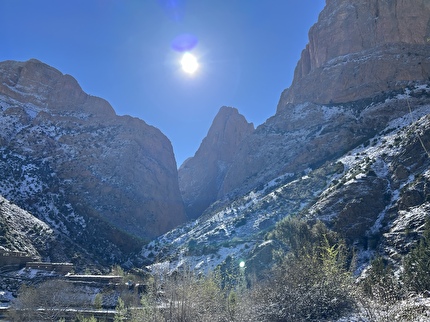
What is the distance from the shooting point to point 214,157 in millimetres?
151500

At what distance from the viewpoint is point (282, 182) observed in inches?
2761

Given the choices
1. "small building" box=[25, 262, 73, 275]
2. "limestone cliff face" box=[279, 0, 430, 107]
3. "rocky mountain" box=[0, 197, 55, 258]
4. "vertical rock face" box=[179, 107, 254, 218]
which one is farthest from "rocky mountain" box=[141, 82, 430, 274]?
"vertical rock face" box=[179, 107, 254, 218]

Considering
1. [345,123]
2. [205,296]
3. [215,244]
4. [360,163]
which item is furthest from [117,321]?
[345,123]

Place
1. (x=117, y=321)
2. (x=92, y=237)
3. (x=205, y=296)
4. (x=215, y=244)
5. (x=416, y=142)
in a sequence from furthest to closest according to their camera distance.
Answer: (x=92, y=237)
(x=215, y=244)
(x=416, y=142)
(x=117, y=321)
(x=205, y=296)

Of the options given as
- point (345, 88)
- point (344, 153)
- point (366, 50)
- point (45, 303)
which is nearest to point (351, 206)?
point (45, 303)

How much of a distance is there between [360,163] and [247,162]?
48.2 meters

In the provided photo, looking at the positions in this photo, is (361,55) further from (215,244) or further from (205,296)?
(205,296)

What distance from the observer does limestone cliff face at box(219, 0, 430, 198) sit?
74375 mm

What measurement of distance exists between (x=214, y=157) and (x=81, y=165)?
69096mm

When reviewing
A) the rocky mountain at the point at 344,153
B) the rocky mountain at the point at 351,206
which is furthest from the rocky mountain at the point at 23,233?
the rocky mountain at the point at 344,153

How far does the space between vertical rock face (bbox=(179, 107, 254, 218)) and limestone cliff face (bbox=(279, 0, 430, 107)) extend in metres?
39.0

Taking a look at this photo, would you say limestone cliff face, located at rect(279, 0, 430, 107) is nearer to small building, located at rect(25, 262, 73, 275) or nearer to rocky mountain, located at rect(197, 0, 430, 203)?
rocky mountain, located at rect(197, 0, 430, 203)

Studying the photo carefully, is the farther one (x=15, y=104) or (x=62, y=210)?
(x=15, y=104)

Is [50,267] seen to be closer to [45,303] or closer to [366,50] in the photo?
[45,303]
